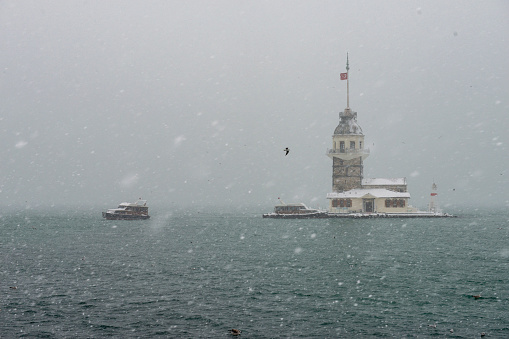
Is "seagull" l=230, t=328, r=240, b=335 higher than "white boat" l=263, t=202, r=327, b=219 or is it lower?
lower

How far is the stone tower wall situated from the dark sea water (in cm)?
4716

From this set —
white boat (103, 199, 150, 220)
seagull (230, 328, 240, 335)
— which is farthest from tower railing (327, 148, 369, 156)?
seagull (230, 328, 240, 335)

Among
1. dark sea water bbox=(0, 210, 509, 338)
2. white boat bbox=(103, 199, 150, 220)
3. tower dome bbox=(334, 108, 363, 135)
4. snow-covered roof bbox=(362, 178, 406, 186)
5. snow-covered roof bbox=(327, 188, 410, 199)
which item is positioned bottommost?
dark sea water bbox=(0, 210, 509, 338)

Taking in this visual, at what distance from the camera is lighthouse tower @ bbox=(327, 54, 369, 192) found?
4296 inches

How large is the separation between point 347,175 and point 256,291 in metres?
78.0

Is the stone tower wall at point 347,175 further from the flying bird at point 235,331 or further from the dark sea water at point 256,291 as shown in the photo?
the flying bird at point 235,331

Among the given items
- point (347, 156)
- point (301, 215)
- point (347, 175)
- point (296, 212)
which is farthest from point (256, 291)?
point (347, 156)

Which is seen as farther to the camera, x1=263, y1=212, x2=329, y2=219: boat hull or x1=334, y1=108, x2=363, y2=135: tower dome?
x1=334, y1=108, x2=363, y2=135: tower dome

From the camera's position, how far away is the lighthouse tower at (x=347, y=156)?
358 ft

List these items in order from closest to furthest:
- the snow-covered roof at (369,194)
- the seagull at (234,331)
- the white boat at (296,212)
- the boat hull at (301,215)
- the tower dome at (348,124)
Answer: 1. the seagull at (234,331)
2. the snow-covered roof at (369,194)
3. the boat hull at (301,215)
4. the white boat at (296,212)
5. the tower dome at (348,124)

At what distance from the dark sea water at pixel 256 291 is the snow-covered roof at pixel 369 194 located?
42.5 meters

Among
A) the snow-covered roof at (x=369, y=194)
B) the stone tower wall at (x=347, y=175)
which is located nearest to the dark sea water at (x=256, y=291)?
the snow-covered roof at (x=369, y=194)

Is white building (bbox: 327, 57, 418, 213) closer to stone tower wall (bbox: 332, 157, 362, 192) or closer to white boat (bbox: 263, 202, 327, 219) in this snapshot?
stone tower wall (bbox: 332, 157, 362, 192)

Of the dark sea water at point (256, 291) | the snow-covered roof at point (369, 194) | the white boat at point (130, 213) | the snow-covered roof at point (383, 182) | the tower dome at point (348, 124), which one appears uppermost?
the tower dome at point (348, 124)
